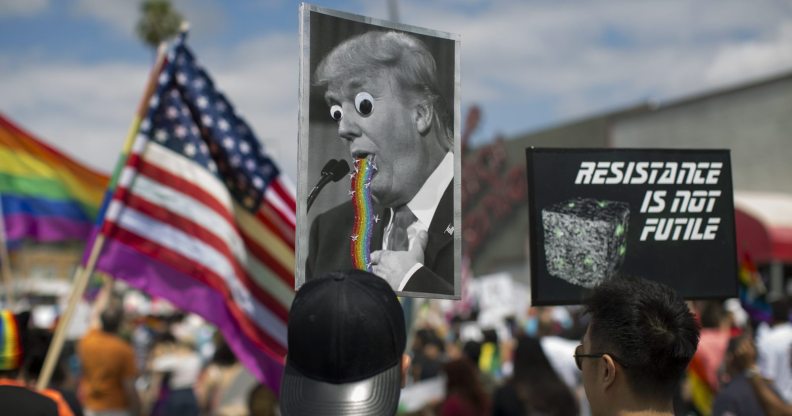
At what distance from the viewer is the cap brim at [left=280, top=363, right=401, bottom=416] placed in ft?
6.46

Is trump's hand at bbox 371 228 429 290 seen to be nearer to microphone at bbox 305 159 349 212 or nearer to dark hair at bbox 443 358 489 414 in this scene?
microphone at bbox 305 159 349 212

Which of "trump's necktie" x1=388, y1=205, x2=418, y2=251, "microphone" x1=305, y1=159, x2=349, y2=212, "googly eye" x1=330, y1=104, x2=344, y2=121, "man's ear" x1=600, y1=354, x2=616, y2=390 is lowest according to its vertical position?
"man's ear" x1=600, y1=354, x2=616, y2=390

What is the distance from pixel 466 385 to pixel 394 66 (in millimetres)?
4381

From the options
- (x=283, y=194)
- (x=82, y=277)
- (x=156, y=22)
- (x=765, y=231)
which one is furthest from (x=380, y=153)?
(x=156, y=22)

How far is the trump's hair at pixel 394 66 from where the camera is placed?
9.39 feet

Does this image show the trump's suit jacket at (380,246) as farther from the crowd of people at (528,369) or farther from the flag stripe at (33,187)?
the flag stripe at (33,187)

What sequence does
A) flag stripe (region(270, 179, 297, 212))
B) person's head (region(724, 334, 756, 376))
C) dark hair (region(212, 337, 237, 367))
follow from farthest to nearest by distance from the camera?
dark hair (region(212, 337, 237, 367))
flag stripe (region(270, 179, 297, 212))
person's head (region(724, 334, 756, 376))

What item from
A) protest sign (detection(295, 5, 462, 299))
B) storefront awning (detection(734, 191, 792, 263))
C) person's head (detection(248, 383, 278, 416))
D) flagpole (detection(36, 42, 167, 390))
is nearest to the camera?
protest sign (detection(295, 5, 462, 299))

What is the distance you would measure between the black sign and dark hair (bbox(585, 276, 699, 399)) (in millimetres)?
761

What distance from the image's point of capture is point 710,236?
11.2ft

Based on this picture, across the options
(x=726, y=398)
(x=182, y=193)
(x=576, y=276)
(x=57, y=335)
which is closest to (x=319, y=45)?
(x=576, y=276)

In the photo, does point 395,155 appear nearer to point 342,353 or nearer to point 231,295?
point 342,353

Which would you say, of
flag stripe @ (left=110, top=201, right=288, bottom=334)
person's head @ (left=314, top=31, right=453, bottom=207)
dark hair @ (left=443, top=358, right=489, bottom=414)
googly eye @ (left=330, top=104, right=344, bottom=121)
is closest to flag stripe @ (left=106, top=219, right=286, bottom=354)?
flag stripe @ (left=110, top=201, right=288, bottom=334)

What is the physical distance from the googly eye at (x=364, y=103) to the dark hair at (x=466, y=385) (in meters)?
4.33
